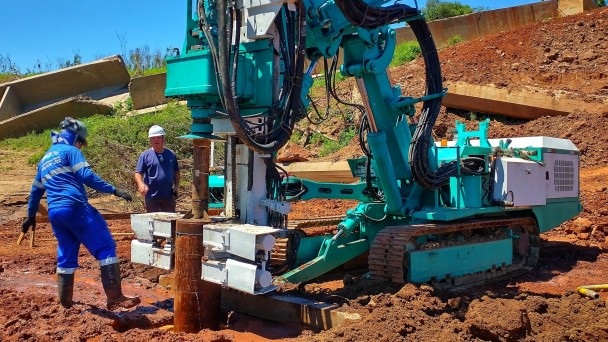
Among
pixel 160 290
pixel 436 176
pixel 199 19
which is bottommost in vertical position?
pixel 160 290

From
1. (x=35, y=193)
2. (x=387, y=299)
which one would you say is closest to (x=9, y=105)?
(x=35, y=193)

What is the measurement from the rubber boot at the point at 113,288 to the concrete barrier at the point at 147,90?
50.0 ft

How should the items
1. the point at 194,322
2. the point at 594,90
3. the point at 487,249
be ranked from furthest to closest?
the point at 594,90 → the point at 487,249 → the point at 194,322

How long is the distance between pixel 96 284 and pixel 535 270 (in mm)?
5238

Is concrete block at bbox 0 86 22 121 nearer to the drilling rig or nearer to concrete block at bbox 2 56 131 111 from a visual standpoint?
concrete block at bbox 2 56 131 111

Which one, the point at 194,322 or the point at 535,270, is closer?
the point at 194,322

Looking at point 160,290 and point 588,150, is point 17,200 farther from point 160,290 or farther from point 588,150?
point 588,150

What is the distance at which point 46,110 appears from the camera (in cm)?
1923

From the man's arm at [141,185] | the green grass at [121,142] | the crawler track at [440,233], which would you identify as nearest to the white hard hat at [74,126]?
the man's arm at [141,185]

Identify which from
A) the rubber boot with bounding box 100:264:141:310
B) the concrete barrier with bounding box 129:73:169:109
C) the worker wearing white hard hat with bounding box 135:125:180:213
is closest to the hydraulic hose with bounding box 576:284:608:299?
the rubber boot with bounding box 100:264:141:310

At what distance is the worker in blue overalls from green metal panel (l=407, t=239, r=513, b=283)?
8.78 ft

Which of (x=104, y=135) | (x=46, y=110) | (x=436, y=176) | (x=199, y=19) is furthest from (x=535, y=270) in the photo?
(x=46, y=110)

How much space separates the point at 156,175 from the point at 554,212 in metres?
5.05

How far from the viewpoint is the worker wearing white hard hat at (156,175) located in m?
7.65
